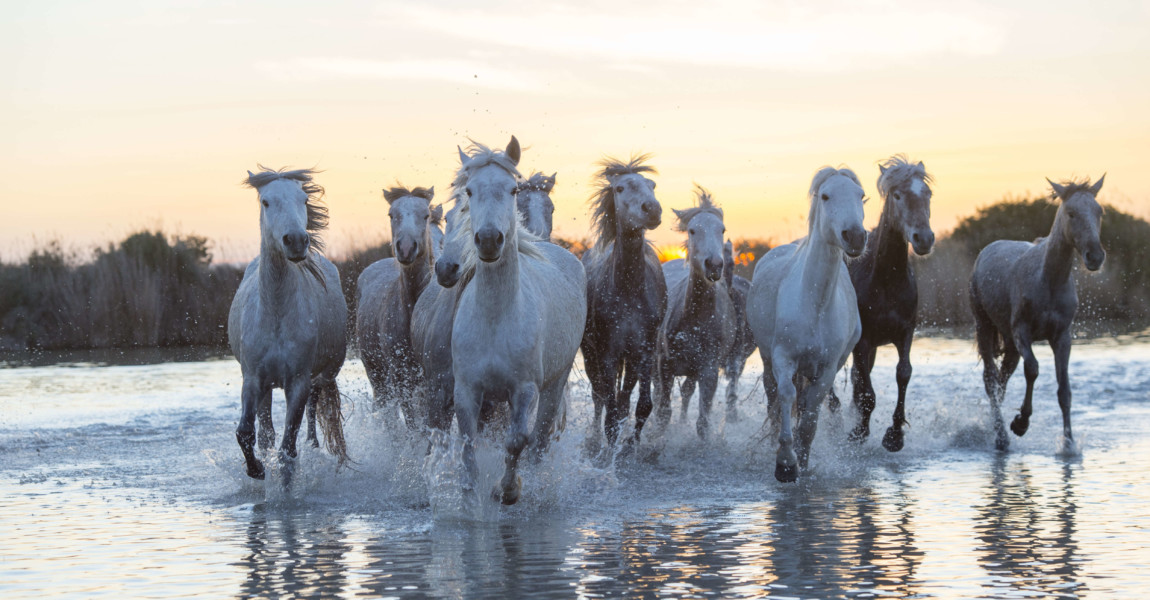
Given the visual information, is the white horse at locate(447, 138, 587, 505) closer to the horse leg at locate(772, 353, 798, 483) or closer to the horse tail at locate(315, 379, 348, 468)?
the horse leg at locate(772, 353, 798, 483)

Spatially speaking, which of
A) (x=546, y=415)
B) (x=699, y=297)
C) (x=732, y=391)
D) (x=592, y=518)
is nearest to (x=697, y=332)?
(x=699, y=297)

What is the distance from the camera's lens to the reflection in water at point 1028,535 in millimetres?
4867

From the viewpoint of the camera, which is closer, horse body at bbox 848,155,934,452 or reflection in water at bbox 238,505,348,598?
reflection in water at bbox 238,505,348,598

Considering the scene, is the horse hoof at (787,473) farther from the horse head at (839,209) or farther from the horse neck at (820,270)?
the horse head at (839,209)

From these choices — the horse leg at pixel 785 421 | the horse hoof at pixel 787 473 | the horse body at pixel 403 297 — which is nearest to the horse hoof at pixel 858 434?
the horse leg at pixel 785 421

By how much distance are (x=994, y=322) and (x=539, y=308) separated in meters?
5.90

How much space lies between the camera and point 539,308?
645cm

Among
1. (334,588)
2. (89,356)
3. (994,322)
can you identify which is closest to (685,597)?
(334,588)

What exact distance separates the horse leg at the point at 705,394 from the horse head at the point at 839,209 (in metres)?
2.12

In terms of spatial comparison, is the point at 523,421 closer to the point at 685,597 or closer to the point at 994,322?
the point at 685,597

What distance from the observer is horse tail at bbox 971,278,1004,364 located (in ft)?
35.8

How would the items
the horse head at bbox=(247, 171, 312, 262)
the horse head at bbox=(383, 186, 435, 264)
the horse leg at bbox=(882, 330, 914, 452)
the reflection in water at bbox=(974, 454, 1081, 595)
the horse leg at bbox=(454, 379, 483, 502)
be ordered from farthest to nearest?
the horse leg at bbox=(882, 330, 914, 452) < the horse head at bbox=(383, 186, 435, 264) < the horse head at bbox=(247, 171, 312, 262) < the horse leg at bbox=(454, 379, 483, 502) < the reflection in water at bbox=(974, 454, 1081, 595)

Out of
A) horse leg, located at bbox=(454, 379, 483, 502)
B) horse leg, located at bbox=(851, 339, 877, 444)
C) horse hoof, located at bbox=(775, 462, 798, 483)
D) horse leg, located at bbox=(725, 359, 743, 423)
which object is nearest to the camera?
horse leg, located at bbox=(454, 379, 483, 502)

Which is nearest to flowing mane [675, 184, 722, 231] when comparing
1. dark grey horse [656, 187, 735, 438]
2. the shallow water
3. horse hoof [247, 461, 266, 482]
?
dark grey horse [656, 187, 735, 438]
